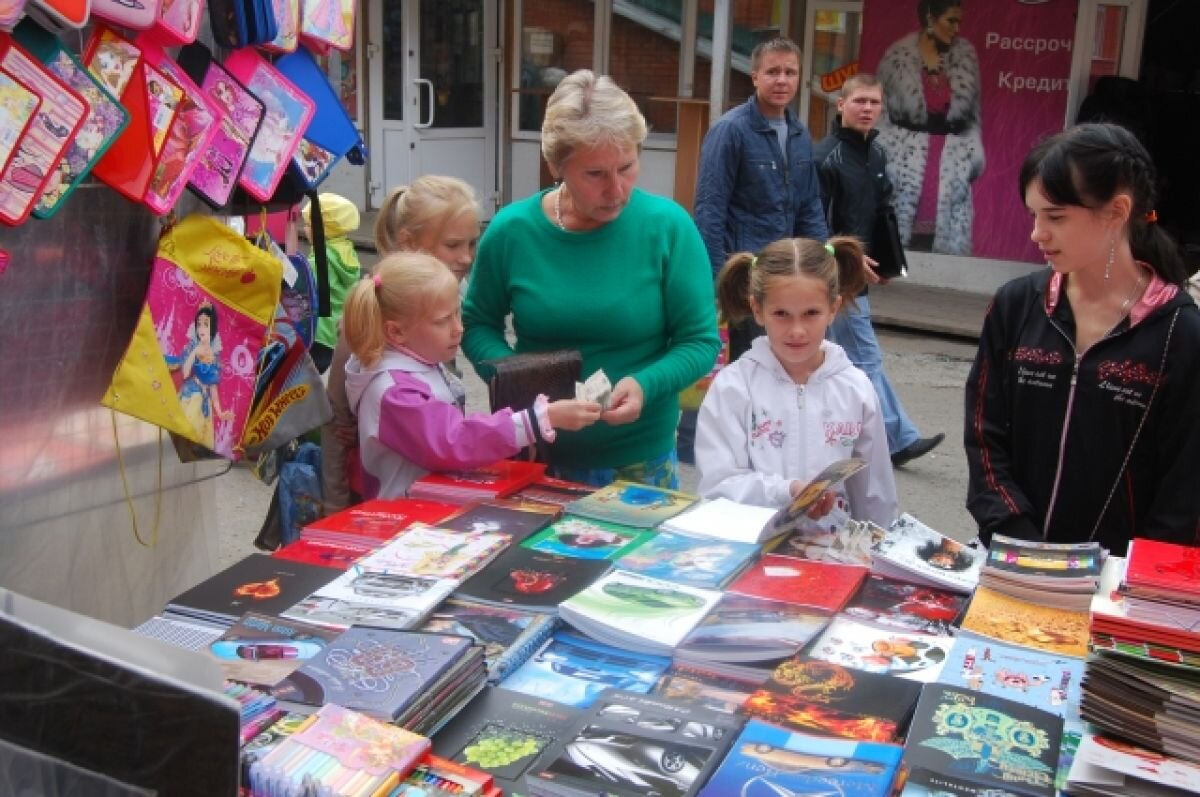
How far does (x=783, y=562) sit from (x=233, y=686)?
1.11m

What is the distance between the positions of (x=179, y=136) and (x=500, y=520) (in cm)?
106

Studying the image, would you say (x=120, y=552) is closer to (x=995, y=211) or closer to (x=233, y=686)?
(x=233, y=686)

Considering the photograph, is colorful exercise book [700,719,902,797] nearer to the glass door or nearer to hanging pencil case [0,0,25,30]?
hanging pencil case [0,0,25,30]

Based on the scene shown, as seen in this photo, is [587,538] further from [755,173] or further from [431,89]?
[431,89]

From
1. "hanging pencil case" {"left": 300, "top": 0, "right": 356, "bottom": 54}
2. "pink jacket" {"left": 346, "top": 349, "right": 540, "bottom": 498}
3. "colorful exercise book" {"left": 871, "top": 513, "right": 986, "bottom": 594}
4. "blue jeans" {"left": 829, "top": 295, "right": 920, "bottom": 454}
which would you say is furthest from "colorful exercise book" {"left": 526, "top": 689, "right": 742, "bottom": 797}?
"blue jeans" {"left": 829, "top": 295, "right": 920, "bottom": 454}

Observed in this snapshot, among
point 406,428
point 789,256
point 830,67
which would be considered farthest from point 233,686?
point 830,67

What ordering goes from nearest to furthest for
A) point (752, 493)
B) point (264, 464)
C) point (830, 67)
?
point (752, 493)
point (264, 464)
point (830, 67)

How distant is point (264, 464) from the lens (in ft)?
11.7

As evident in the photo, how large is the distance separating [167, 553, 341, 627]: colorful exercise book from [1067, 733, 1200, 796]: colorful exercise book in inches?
49.7

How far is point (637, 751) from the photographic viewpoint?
1.62 m

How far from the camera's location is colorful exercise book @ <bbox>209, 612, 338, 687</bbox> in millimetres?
1813

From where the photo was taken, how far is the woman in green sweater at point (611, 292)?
2.98 m

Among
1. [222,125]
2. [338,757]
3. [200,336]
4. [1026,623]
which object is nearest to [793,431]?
[1026,623]

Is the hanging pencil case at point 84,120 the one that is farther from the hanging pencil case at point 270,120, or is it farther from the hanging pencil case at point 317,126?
the hanging pencil case at point 317,126
